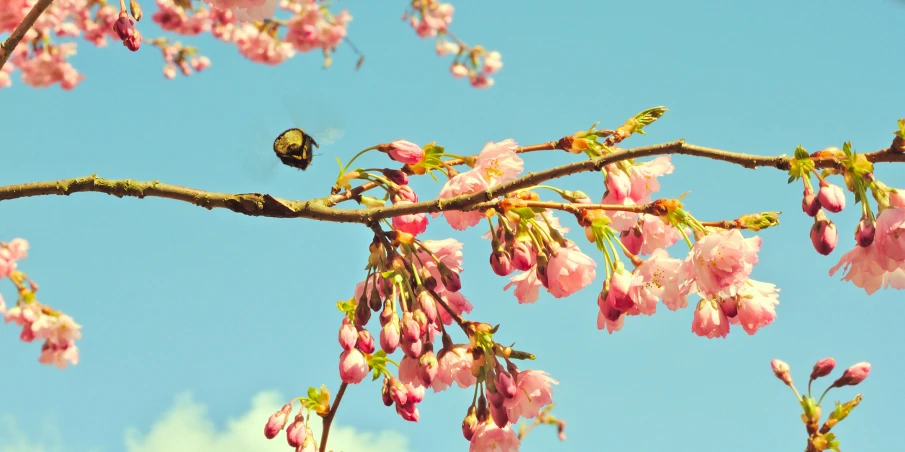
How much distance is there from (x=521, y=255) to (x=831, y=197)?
737 mm

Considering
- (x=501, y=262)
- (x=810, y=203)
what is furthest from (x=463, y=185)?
(x=810, y=203)

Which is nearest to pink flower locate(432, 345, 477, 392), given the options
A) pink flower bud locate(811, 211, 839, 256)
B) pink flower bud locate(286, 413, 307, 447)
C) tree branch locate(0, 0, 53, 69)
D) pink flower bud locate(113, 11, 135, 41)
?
pink flower bud locate(286, 413, 307, 447)

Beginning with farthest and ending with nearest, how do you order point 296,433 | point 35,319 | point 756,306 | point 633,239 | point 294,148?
point 35,319, point 296,433, point 294,148, point 633,239, point 756,306

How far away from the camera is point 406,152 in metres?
2.10

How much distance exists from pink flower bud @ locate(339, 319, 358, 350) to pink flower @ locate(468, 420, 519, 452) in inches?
18.3

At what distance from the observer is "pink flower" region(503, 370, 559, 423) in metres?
2.02

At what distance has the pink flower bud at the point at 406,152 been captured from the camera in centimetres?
210

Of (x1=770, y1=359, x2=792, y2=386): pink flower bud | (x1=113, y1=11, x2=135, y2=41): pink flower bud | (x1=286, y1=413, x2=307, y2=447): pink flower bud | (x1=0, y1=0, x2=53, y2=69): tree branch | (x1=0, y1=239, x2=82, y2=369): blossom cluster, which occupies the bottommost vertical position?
(x1=286, y1=413, x2=307, y2=447): pink flower bud

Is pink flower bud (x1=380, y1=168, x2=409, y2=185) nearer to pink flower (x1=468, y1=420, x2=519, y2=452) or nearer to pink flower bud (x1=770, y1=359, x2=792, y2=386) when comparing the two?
pink flower (x1=468, y1=420, x2=519, y2=452)

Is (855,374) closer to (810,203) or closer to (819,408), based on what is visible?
(819,408)

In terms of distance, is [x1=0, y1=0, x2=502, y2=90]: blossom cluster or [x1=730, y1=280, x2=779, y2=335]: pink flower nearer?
[x1=730, y1=280, x2=779, y2=335]: pink flower

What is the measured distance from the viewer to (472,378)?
205cm

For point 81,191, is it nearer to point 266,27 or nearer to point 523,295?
point 523,295

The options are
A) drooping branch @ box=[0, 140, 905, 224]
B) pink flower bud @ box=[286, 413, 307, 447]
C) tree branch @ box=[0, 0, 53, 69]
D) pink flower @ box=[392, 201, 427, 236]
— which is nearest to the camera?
drooping branch @ box=[0, 140, 905, 224]
